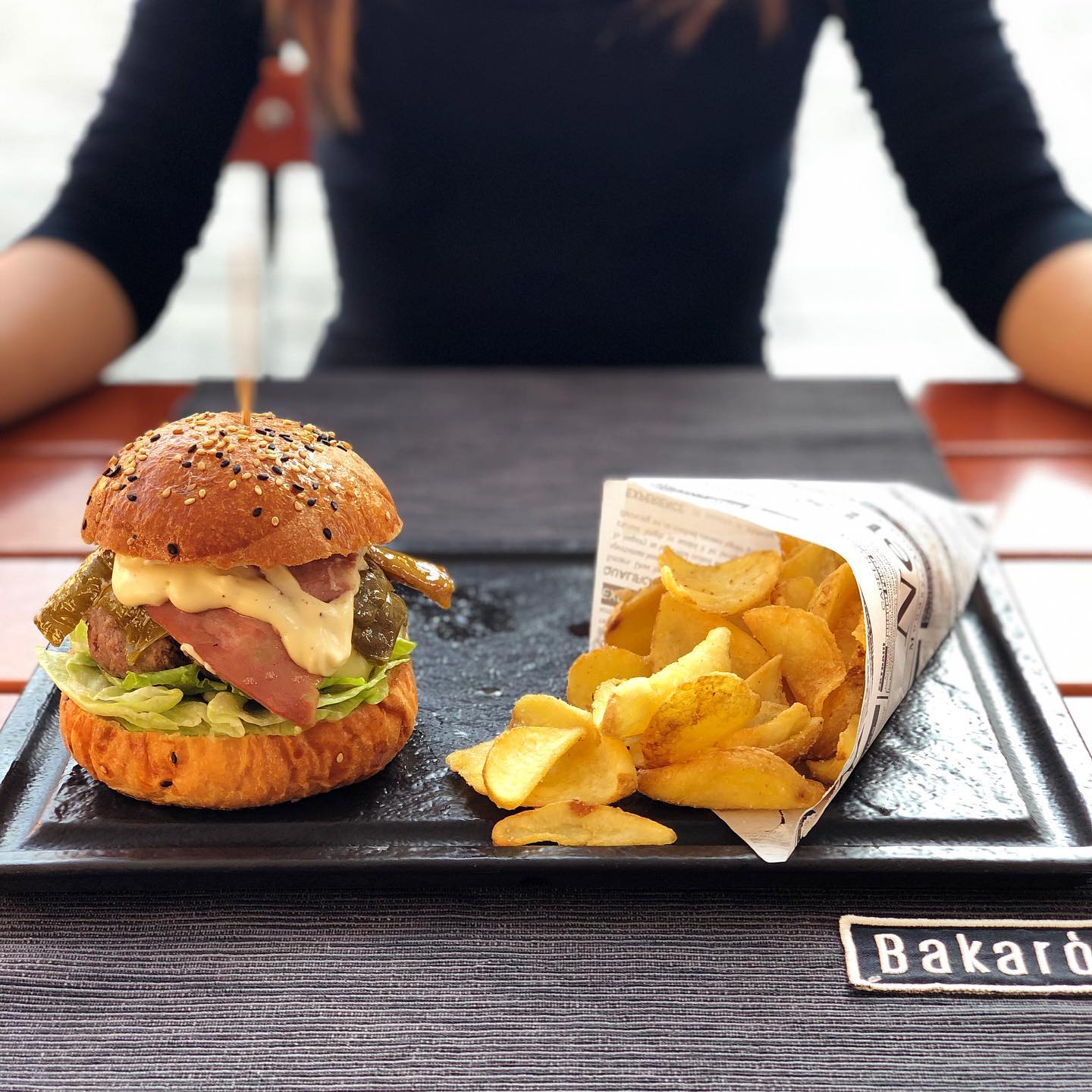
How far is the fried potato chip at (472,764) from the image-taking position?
1286 mm

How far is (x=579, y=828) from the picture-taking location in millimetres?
1207

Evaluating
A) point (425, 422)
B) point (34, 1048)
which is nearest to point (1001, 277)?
point (425, 422)

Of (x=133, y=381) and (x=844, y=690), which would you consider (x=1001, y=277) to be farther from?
(x=133, y=381)

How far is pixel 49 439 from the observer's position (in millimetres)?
2248

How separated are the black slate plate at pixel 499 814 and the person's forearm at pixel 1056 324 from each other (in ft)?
3.25

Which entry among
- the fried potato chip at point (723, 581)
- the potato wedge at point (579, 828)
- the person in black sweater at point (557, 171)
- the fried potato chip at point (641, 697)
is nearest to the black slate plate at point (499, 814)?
the potato wedge at point (579, 828)

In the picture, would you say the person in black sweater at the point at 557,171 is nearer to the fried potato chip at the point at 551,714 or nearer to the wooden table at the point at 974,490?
the wooden table at the point at 974,490

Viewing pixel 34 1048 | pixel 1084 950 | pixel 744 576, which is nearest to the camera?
pixel 34 1048

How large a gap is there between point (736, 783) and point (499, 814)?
A: 0.80 feet

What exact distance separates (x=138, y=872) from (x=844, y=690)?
74cm

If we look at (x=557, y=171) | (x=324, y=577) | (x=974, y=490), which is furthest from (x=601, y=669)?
(x=557, y=171)

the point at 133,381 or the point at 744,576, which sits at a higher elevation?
the point at 744,576

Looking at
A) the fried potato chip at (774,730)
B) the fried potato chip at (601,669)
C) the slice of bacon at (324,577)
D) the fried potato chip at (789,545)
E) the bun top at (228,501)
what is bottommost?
the fried potato chip at (601,669)

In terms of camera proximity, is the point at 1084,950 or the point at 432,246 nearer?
the point at 1084,950
